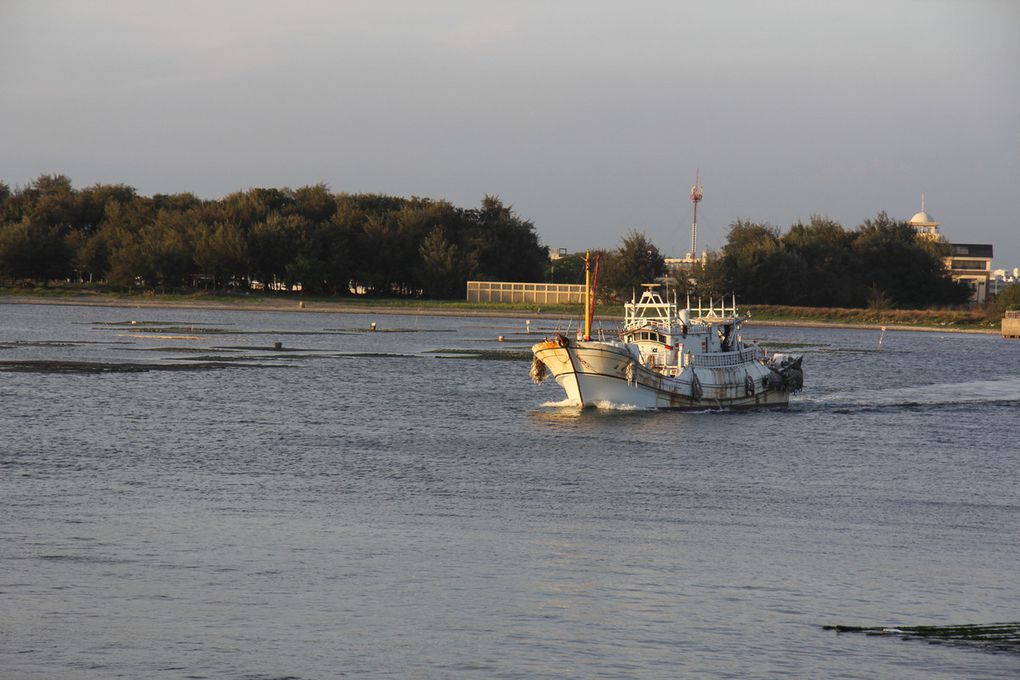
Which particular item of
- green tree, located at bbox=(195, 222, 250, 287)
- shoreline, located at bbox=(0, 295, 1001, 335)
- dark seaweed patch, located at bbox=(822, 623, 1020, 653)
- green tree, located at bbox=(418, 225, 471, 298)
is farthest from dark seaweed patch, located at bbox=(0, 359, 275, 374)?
green tree, located at bbox=(418, 225, 471, 298)

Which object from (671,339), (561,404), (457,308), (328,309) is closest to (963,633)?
(671,339)

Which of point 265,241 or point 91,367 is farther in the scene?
point 265,241

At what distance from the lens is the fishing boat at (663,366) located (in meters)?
48.6

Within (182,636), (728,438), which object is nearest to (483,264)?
(728,438)

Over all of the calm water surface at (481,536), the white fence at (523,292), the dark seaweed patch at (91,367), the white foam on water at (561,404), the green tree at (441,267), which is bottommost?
the calm water surface at (481,536)

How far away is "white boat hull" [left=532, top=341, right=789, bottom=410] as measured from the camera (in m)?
48.4

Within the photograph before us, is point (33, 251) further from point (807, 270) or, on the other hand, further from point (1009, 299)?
point (1009, 299)

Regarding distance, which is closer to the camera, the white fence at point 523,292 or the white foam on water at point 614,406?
the white foam on water at point 614,406

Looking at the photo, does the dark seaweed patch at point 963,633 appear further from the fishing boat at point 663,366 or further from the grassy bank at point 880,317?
the grassy bank at point 880,317

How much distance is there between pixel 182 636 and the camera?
16.8m

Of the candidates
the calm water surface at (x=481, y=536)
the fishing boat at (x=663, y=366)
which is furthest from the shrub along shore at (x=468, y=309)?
the calm water surface at (x=481, y=536)

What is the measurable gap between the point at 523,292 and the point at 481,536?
413 ft

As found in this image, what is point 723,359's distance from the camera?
2078 inches

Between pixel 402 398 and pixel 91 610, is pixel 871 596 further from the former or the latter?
pixel 402 398
